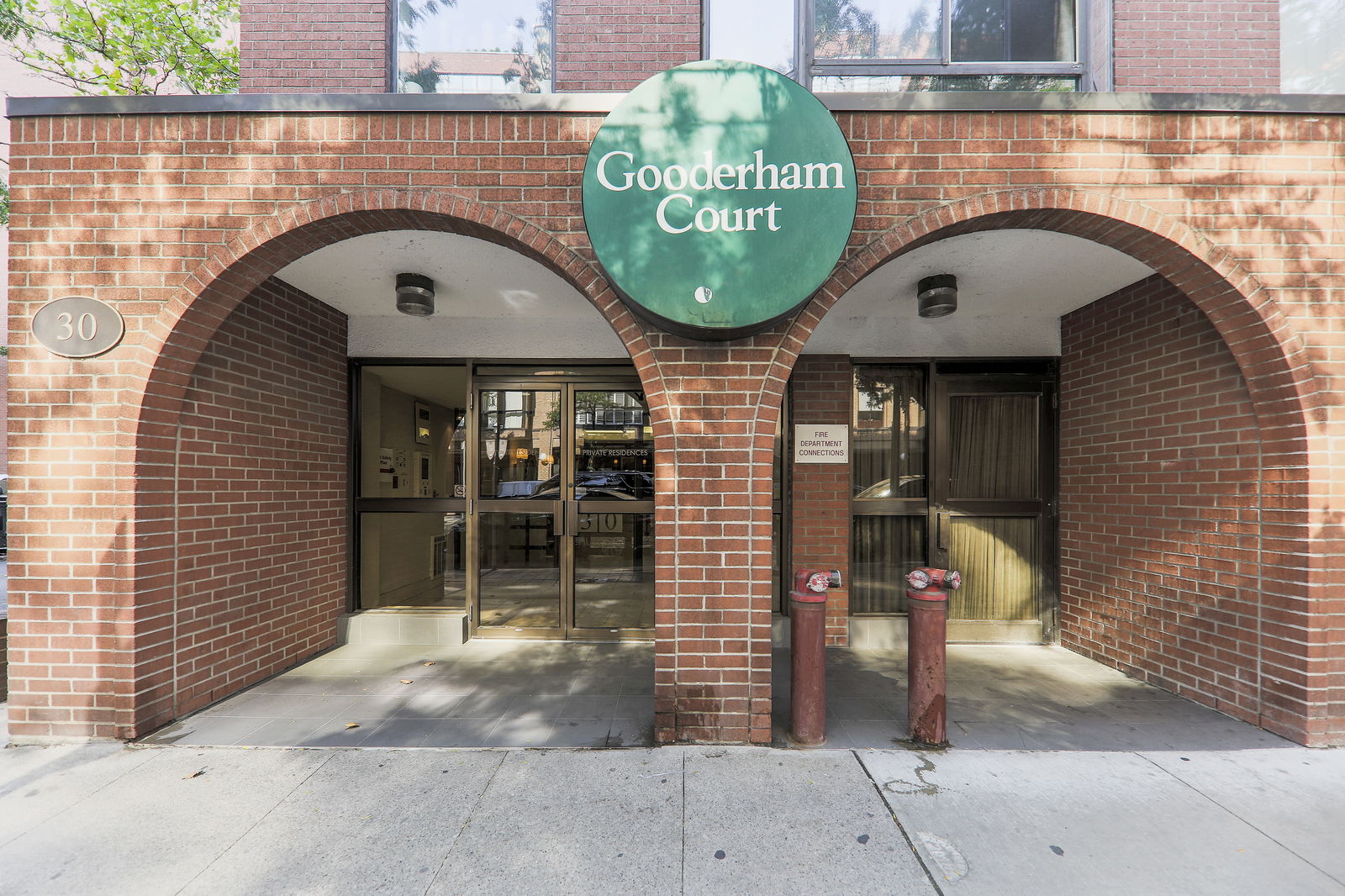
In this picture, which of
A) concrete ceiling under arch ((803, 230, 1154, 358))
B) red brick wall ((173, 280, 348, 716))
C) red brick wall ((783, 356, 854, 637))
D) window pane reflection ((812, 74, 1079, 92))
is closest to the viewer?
red brick wall ((173, 280, 348, 716))

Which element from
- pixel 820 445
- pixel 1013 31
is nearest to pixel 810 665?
pixel 820 445

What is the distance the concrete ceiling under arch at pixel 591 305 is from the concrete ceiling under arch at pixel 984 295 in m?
0.01

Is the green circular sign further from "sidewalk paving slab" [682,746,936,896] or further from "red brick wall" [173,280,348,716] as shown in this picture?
"red brick wall" [173,280,348,716]

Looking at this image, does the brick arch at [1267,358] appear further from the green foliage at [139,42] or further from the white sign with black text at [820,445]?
the green foliage at [139,42]

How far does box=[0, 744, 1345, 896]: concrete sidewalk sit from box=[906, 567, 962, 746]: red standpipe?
175 millimetres

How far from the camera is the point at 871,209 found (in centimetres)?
355

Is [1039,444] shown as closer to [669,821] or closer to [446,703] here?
[669,821]

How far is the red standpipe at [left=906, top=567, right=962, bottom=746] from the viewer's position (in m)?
3.54

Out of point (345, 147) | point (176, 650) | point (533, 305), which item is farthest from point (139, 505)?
point (533, 305)

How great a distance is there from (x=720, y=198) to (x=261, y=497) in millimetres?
4320

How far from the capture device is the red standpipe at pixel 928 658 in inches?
139

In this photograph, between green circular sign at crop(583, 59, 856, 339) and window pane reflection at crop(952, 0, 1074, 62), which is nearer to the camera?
green circular sign at crop(583, 59, 856, 339)

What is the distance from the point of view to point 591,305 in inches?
204

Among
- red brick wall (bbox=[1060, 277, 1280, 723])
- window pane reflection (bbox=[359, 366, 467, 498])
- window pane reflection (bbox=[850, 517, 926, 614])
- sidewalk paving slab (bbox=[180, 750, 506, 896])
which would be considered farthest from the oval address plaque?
red brick wall (bbox=[1060, 277, 1280, 723])
